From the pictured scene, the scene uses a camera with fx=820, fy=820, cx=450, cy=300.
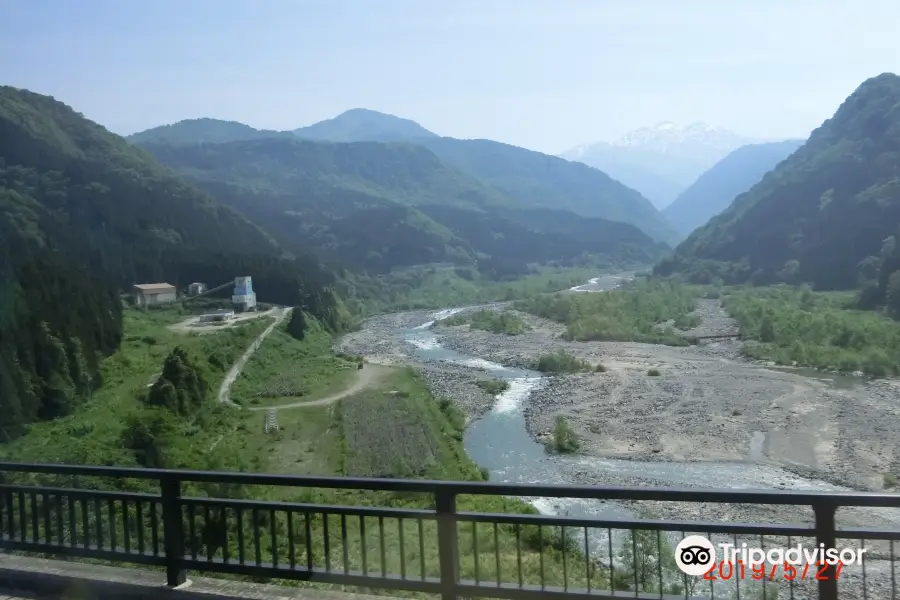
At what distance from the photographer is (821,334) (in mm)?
50375

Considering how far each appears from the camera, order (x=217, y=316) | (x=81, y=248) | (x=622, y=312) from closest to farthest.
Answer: (x=217, y=316), (x=81, y=248), (x=622, y=312)

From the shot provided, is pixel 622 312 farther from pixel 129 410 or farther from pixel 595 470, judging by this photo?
pixel 129 410

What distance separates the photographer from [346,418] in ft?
104

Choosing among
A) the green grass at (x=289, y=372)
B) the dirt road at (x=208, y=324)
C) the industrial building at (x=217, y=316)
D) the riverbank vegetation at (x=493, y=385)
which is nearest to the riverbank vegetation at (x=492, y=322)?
the green grass at (x=289, y=372)

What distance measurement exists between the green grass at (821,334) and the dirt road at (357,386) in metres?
22.1

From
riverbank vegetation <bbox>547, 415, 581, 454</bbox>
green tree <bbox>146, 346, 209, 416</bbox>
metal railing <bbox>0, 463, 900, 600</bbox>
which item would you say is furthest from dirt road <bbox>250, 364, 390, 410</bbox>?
metal railing <bbox>0, 463, 900, 600</bbox>

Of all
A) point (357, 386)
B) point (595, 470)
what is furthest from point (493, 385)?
point (595, 470)

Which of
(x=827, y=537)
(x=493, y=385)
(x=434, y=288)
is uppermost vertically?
(x=827, y=537)

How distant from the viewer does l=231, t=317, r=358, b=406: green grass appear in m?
35.3

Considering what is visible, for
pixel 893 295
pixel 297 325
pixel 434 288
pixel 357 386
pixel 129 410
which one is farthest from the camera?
pixel 434 288

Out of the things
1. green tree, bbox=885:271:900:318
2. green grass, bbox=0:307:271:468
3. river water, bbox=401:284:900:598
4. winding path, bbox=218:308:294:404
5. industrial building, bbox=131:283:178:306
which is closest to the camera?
river water, bbox=401:284:900:598

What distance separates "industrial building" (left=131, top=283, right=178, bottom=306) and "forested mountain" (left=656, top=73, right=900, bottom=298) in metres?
57.8

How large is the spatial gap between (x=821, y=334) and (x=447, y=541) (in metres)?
51.3
